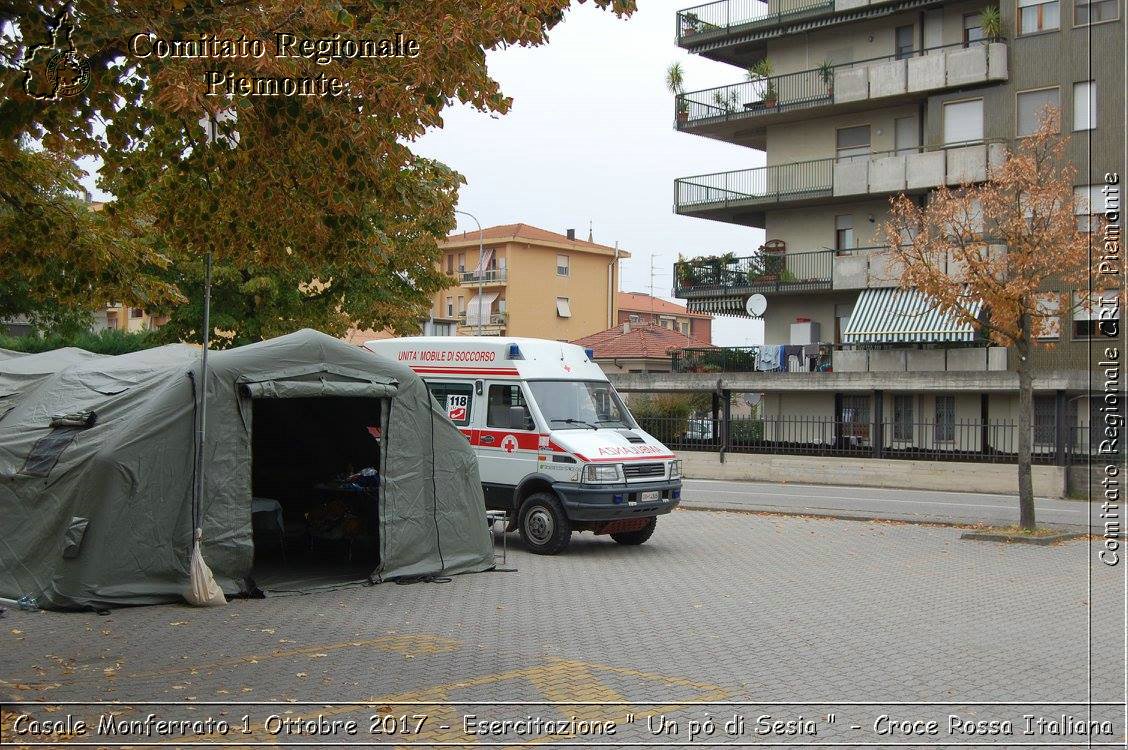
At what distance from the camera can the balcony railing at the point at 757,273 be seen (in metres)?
39.5

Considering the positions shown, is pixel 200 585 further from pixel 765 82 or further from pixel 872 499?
pixel 765 82

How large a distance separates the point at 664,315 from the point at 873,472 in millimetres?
65731

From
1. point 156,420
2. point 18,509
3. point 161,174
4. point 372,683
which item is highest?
point 161,174

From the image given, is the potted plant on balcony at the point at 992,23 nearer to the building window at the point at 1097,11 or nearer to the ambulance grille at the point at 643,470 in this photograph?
the building window at the point at 1097,11

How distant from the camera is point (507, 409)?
15625 millimetres

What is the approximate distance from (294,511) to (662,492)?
5.00 metres

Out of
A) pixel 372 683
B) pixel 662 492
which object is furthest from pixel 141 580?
pixel 662 492

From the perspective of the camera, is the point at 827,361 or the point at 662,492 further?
the point at 827,361

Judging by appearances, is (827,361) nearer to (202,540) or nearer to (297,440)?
(297,440)

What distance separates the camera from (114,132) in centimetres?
891

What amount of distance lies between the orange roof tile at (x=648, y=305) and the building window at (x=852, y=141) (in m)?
53.2

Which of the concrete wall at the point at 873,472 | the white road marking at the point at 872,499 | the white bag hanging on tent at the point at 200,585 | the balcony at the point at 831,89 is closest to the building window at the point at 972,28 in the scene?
the balcony at the point at 831,89

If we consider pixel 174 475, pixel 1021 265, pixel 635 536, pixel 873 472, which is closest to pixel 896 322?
pixel 873 472

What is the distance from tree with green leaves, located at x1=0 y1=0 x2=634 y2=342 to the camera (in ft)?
26.7
